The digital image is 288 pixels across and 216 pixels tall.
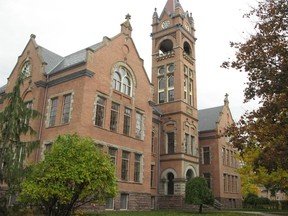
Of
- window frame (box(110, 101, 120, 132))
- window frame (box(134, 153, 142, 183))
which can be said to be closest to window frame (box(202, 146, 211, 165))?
window frame (box(134, 153, 142, 183))

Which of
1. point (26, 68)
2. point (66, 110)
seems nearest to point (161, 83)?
point (26, 68)

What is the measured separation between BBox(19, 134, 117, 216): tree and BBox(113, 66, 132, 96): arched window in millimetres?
13357

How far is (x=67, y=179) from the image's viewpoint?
15922 millimetres

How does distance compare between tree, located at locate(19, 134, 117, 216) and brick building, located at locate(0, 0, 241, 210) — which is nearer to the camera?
tree, located at locate(19, 134, 117, 216)

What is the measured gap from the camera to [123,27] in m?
32.1

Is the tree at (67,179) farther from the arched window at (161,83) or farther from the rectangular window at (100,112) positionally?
the arched window at (161,83)

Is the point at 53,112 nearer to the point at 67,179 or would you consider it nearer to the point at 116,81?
the point at 116,81

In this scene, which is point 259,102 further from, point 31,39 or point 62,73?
point 31,39

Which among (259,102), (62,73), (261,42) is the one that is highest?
(62,73)

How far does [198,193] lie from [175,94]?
14173 millimetres

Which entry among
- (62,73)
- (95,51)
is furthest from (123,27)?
(62,73)

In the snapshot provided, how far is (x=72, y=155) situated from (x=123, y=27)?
61.8 feet

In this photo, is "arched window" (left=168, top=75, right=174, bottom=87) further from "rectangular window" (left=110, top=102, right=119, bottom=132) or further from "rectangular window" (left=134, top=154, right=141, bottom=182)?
"rectangular window" (left=110, top=102, right=119, bottom=132)

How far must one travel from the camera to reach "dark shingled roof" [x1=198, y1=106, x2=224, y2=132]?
47422mm
